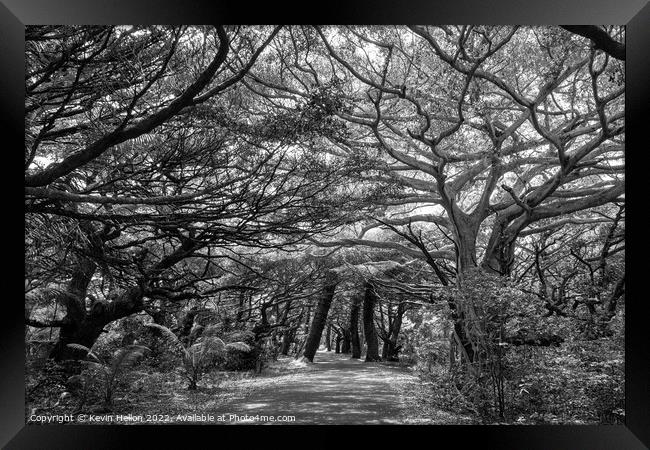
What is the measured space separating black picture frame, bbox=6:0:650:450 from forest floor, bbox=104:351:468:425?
0.26 metres

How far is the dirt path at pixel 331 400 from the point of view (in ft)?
12.2

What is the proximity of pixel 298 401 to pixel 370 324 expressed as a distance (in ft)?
10.9

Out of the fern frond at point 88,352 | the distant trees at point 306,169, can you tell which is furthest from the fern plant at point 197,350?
the fern frond at point 88,352

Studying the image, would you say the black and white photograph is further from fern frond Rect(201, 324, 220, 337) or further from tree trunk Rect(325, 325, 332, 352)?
tree trunk Rect(325, 325, 332, 352)

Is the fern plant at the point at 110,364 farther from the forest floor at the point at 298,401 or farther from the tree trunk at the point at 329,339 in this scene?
the tree trunk at the point at 329,339

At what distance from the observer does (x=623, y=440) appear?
3199 millimetres

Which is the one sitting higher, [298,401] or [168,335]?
[168,335]

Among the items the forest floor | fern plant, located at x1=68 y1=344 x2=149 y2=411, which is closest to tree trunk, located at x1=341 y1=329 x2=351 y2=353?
the forest floor

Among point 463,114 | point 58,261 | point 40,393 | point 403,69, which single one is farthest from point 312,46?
point 40,393

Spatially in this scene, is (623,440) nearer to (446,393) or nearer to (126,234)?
(446,393)

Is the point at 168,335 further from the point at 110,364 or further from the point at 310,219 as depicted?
the point at 310,219

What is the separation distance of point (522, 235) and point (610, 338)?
195 centimetres
